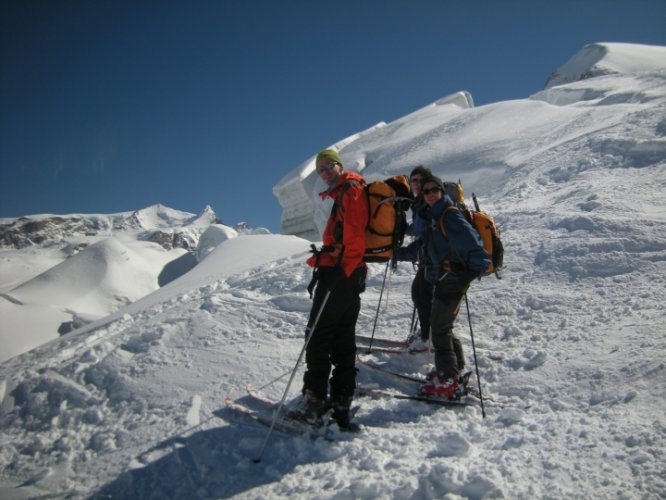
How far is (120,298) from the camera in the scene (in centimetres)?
4928

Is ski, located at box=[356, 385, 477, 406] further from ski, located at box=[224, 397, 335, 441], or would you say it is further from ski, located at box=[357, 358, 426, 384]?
ski, located at box=[224, 397, 335, 441]

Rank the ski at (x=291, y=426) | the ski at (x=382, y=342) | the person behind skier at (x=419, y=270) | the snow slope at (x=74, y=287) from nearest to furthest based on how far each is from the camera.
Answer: the ski at (x=291, y=426)
the person behind skier at (x=419, y=270)
the ski at (x=382, y=342)
the snow slope at (x=74, y=287)

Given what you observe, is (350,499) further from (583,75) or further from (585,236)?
(583,75)

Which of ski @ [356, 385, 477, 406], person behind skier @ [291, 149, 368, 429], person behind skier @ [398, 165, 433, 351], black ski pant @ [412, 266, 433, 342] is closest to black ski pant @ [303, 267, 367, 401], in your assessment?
person behind skier @ [291, 149, 368, 429]

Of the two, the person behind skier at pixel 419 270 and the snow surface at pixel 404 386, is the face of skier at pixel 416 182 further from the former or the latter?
the snow surface at pixel 404 386

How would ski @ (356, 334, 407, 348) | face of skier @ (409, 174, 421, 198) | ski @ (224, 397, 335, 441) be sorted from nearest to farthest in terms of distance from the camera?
1. ski @ (224, 397, 335, 441)
2. face of skier @ (409, 174, 421, 198)
3. ski @ (356, 334, 407, 348)

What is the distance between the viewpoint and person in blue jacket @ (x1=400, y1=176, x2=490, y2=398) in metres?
3.20

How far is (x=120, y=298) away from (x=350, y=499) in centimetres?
5345

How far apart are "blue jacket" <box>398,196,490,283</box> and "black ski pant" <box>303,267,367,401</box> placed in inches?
25.4

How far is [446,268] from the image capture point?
3314mm

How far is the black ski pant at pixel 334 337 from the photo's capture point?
307 cm

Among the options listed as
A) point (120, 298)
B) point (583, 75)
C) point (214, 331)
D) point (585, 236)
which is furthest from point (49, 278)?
point (583, 75)

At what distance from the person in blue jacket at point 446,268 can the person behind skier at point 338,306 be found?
64 centimetres

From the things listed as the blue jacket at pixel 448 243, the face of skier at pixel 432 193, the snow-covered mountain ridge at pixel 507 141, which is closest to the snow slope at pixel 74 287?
the snow-covered mountain ridge at pixel 507 141
